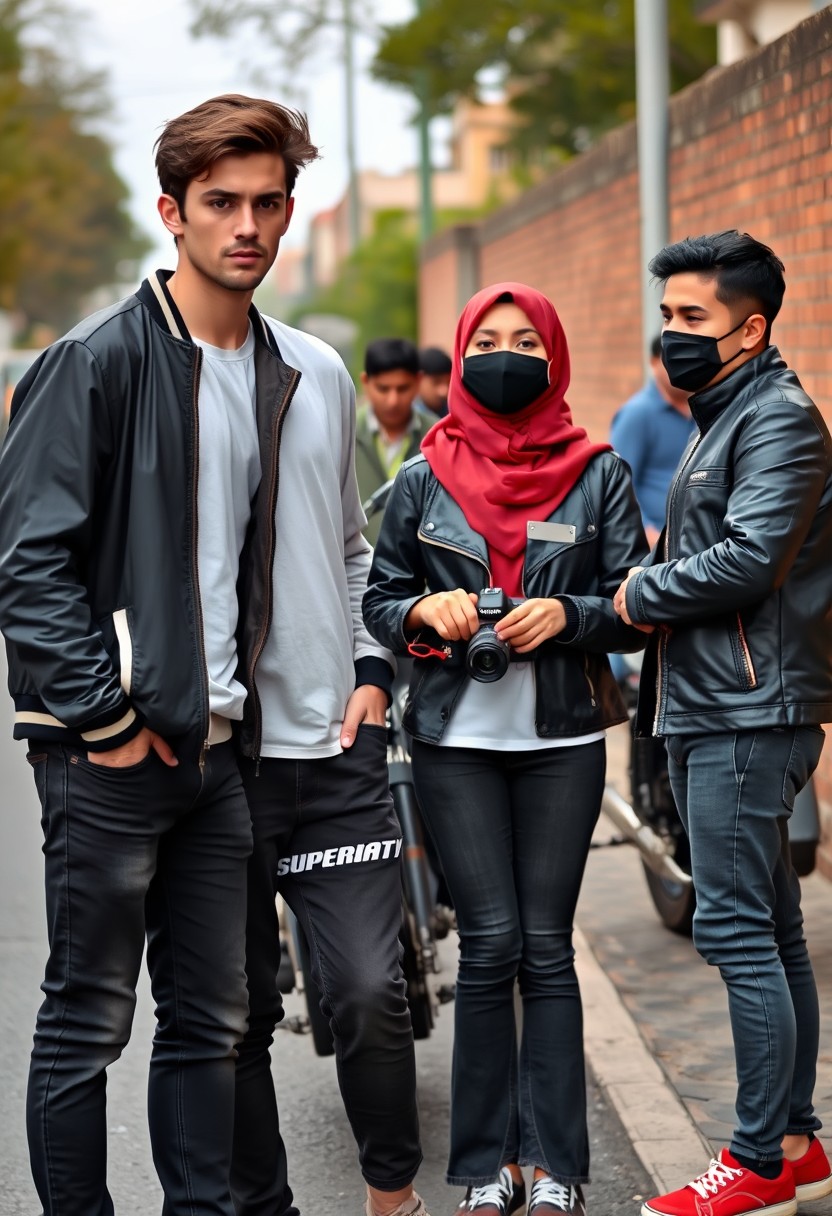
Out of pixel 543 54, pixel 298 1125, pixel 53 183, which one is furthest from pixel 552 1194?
pixel 53 183

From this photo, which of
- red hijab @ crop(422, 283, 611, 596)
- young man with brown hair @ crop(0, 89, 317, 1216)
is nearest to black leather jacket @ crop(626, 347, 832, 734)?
red hijab @ crop(422, 283, 611, 596)

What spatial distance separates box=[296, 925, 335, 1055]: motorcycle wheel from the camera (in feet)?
14.5

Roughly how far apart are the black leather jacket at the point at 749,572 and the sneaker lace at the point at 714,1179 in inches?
35.6

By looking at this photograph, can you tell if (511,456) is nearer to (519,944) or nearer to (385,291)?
(519,944)

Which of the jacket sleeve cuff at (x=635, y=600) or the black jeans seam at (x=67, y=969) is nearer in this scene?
the black jeans seam at (x=67, y=969)

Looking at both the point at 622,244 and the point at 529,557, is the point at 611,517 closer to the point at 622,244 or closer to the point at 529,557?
the point at 529,557

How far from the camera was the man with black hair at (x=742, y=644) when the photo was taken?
143 inches

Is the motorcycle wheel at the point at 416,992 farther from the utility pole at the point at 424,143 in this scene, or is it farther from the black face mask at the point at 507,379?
the utility pole at the point at 424,143

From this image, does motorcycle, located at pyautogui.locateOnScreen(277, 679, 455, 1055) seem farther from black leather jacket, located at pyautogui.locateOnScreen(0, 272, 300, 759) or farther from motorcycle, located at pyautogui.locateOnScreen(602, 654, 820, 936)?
black leather jacket, located at pyautogui.locateOnScreen(0, 272, 300, 759)

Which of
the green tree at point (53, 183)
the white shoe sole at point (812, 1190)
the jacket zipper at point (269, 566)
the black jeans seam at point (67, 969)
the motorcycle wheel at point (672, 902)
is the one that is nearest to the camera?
the black jeans seam at point (67, 969)

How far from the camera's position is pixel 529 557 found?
3809 millimetres

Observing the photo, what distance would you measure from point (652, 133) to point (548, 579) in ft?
18.4

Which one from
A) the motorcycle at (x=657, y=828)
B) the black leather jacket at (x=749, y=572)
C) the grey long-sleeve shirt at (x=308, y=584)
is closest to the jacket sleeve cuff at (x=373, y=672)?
the grey long-sleeve shirt at (x=308, y=584)

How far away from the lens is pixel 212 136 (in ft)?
10.6
